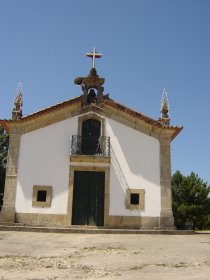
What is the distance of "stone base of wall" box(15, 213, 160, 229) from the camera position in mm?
15578

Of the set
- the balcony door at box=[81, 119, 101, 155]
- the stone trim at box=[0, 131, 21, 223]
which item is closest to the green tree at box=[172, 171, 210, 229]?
the balcony door at box=[81, 119, 101, 155]

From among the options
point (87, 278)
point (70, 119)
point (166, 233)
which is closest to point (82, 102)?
point (70, 119)

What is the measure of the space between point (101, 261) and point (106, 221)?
28.6 feet

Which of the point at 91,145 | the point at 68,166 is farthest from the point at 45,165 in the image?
the point at 91,145

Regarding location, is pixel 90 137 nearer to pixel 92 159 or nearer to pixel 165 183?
pixel 92 159

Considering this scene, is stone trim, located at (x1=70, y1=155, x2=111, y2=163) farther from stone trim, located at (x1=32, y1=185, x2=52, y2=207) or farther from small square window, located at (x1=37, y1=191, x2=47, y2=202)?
small square window, located at (x1=37, y1=191, x2=47, y2=202)

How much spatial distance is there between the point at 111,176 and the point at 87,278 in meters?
10.7

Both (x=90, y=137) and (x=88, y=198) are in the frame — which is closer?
(x=88, y=198)

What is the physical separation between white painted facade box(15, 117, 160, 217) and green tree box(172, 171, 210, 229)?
8.55 metres

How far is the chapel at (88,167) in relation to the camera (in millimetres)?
Result: 15789

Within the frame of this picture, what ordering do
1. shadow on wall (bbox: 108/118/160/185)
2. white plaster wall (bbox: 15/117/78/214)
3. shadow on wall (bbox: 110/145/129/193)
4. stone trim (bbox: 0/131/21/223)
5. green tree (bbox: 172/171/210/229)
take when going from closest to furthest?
stone trim (bbox: 0/131/21/223)
white plaster wall (bbox: 15/117/78/214)
shadow on wall (bbox: 110/145/129/193)
shadow on wall (bbox: 108/118/160/185)
green tree (bbox: 172/171/210/229)

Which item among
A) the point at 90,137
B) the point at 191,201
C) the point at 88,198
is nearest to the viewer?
the point at 88,198

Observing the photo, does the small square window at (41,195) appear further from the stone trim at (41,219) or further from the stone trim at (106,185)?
the stone trim at (106,185)

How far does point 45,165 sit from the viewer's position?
16.1m
